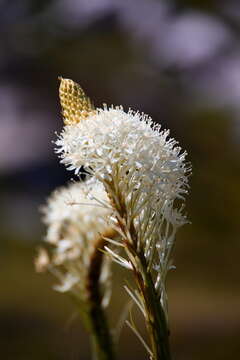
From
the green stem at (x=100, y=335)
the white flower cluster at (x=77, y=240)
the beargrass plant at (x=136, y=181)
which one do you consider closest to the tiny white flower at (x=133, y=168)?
the beargrass plant at (x=136, y=181)

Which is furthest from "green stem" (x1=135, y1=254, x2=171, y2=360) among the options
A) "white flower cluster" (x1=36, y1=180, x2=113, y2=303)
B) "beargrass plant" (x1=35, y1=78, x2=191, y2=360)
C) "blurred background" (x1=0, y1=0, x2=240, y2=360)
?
"blurred background" (x1=0, y1=0, x2=240, y2=360)

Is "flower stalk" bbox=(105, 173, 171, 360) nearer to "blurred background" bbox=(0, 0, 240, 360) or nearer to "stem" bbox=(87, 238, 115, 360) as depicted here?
"stem" bbox=(87, 238, 115, 360)

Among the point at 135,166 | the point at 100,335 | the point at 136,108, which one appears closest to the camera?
the point at 135,166

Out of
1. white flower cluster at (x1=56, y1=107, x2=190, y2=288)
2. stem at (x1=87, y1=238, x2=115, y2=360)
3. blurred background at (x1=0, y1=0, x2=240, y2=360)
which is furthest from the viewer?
blurred background at (x1=0, y1=0, x2=240, y2=360)

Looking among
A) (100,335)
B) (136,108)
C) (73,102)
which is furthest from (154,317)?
(136,108)

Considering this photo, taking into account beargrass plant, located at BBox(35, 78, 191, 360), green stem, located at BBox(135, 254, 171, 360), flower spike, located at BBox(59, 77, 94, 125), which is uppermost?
flower spike, located at BBox(59, 77, 94, 125)

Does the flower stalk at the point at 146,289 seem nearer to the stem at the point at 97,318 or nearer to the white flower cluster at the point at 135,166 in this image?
the white flower cluster at the point at 135,166

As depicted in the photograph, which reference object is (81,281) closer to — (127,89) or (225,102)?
(225,102)

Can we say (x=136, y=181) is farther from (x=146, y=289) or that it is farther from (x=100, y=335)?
(x=100, y=335)
